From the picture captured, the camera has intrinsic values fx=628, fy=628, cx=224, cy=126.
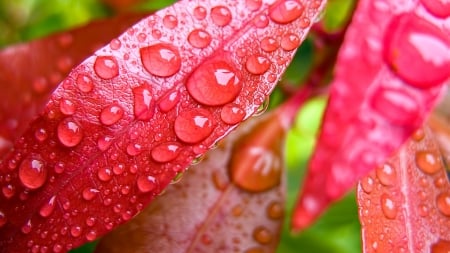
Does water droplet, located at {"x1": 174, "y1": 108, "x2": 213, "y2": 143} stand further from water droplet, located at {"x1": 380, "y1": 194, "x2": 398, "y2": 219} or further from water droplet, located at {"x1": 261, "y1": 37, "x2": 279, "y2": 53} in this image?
water droplet, located at {"x1": 380, "y1": 194, "x2": 398, "y2": 219}

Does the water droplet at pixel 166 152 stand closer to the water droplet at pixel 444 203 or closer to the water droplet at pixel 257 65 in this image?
the water droplet at pixel 257 65

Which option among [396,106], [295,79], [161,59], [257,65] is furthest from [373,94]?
[295,79]

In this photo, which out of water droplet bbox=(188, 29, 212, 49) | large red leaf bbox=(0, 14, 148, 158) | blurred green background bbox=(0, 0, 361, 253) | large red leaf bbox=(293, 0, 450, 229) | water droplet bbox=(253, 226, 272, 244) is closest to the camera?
large red leaf bbox=(293, 0, 450, 229)

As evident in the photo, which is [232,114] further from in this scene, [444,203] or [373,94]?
[444,203]

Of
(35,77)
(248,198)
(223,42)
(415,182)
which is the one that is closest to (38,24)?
(35,77)

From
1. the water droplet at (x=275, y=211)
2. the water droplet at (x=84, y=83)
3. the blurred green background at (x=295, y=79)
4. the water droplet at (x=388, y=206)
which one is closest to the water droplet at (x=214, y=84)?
the water droplet at (x=84, y=83)

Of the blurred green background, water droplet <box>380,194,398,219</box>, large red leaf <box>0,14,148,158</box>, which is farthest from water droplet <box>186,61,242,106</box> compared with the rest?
the blurred green background

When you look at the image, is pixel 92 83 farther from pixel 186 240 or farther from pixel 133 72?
pixel 186 240

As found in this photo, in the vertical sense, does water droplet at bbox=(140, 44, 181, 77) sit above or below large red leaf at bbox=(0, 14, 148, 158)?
above
